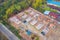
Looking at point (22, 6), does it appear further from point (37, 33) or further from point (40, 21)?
point (37, 33)

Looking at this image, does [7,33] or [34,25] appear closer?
[7,33]

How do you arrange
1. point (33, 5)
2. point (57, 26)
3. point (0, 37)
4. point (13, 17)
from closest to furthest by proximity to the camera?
point (0, 37) → point (57, 26) → point (13, 17) → point (33, 5)

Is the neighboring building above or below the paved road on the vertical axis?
above

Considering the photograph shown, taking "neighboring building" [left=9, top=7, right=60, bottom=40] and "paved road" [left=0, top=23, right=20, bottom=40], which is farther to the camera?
"neighboring building" [left=9, top=7, right=60, bottom=40]

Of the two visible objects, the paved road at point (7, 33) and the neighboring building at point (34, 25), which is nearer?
the paved road at point (7, 33)

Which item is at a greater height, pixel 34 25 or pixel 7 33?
pixel 34 25

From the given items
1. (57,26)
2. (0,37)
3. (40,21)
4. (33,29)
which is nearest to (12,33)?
(0,37)

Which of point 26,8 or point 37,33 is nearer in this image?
point 37,33

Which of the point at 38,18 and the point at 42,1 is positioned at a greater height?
the point at 42,1
